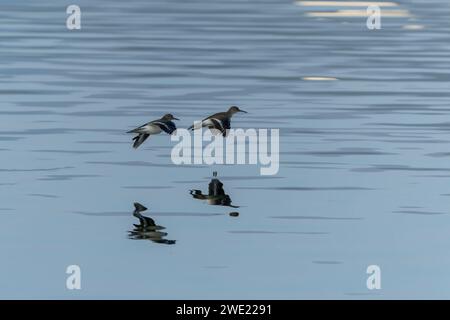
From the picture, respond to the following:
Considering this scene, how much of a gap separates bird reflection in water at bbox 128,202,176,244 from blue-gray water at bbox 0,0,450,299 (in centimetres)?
10

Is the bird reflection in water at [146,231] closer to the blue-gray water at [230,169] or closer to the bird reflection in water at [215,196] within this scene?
the blue-gray water at [230,169]

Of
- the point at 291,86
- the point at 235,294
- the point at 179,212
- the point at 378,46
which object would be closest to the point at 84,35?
the point at 378,46

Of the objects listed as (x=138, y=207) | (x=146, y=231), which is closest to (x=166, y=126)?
(x=138, y=207)

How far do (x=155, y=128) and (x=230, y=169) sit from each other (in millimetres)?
998

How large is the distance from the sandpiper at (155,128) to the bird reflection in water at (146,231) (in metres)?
2.44

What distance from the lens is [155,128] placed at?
56.9 feet

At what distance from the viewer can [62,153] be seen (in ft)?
57.7

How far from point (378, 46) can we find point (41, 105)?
9.58 metres

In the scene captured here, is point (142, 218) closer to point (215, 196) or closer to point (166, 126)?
point (215, 196)

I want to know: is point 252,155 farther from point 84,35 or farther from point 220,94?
point 84,35

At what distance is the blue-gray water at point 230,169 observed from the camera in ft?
41.7

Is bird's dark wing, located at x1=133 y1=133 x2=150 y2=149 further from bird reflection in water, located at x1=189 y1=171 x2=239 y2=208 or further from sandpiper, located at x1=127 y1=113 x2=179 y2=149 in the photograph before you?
bird reflection in water, located at x1=189 y1=171 x2=239 y2=208

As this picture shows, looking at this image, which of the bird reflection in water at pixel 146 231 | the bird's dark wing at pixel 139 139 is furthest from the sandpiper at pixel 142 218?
the bird's dark wing at pixel 139 139

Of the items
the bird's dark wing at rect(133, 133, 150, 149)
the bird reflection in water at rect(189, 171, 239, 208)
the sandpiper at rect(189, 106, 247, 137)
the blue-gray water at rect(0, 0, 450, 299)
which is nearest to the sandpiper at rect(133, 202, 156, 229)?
the blue-gray water at rect(0, 0, 450, 299)
